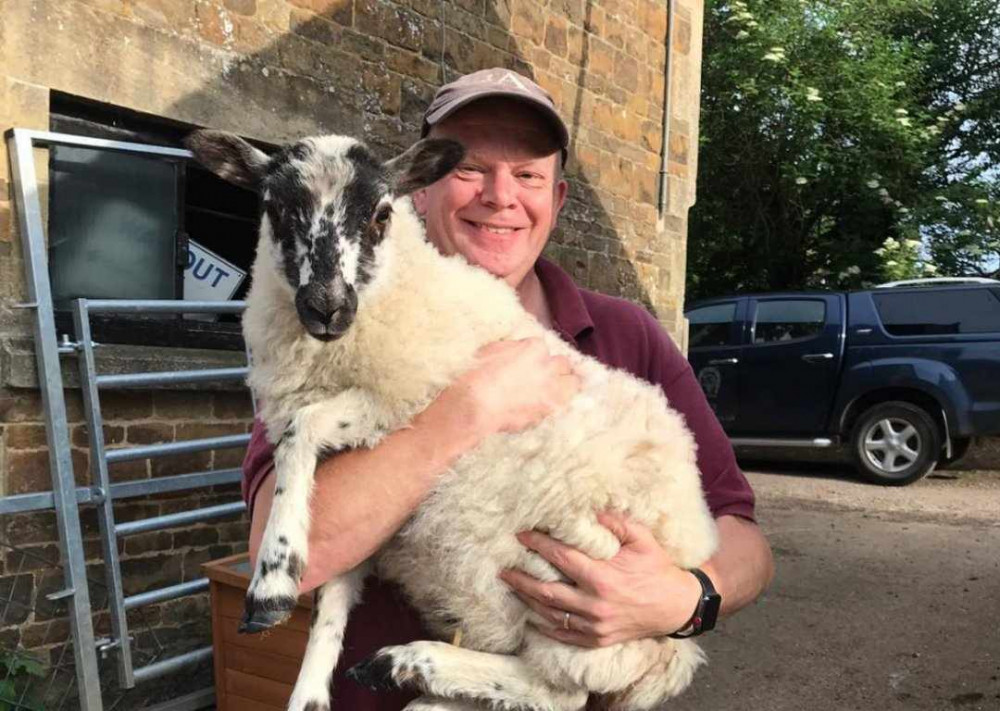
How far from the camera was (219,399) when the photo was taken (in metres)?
5.24

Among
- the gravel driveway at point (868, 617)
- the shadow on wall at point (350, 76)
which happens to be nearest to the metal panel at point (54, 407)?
the shadow on wall at point (350, 76)

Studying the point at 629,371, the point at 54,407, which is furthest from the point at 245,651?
the point at 629,371

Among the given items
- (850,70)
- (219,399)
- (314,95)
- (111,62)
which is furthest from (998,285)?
(111,62)

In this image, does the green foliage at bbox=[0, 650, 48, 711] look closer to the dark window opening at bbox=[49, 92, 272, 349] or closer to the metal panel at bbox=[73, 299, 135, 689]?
the metal panel at bbox=[73, 299, 135, 689]

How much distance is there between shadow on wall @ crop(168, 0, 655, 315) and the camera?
17.2ft

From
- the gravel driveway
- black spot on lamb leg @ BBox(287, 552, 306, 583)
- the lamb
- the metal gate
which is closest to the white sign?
the metal gate

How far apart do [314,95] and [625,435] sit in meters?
4.31

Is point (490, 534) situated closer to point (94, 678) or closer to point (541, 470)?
point (541, 470)

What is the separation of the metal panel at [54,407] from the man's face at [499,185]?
263 centimetres

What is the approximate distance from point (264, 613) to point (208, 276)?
3871mm

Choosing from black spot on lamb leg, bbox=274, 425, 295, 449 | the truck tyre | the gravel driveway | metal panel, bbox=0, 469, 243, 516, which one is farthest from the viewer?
the truck tyre

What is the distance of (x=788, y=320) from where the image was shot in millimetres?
11586

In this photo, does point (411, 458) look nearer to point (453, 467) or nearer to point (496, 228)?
point (453, 467)

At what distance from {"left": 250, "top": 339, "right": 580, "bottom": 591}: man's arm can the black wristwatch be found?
546 mm
